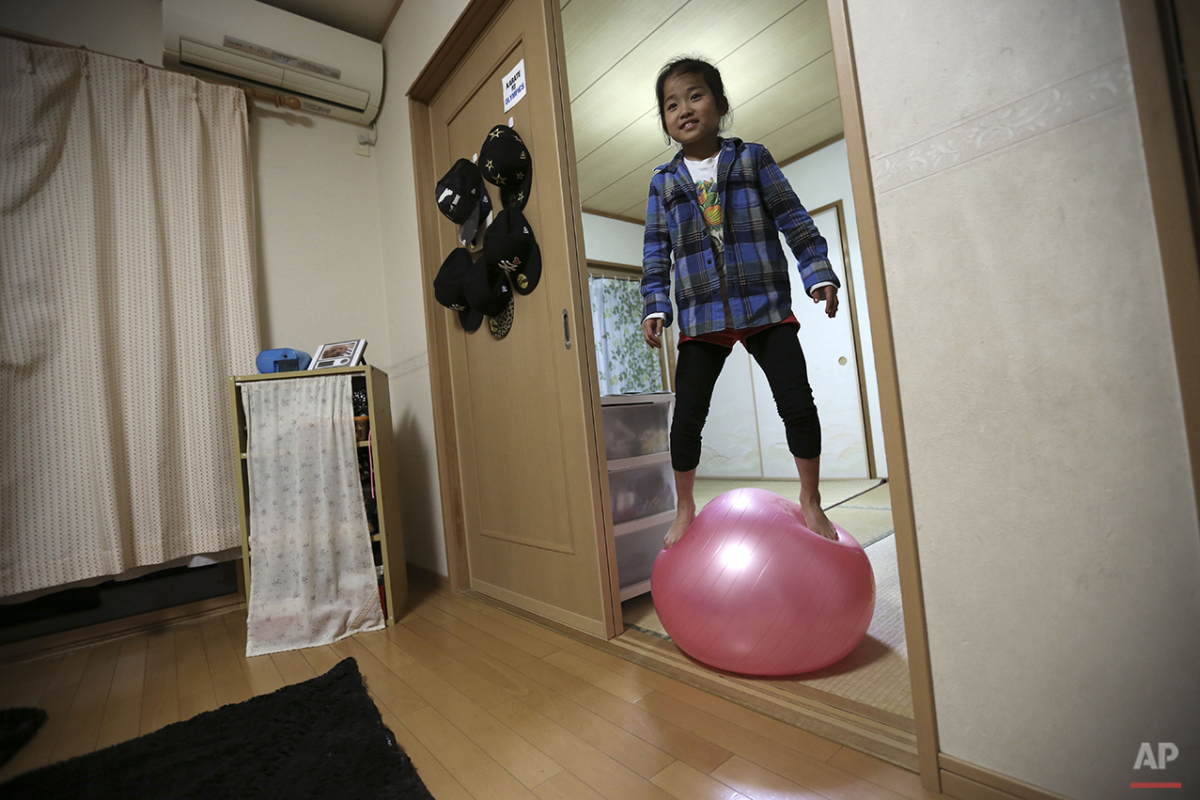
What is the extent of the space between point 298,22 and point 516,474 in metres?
2.27

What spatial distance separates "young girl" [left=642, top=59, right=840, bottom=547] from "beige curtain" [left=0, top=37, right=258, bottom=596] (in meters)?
1.92

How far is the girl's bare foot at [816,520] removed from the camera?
1350mm

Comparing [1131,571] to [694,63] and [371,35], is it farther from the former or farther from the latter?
[371,35]

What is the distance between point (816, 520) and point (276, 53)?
114 inches

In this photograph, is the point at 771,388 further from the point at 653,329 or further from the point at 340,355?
the point at 340,355

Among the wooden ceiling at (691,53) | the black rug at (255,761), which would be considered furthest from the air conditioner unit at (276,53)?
the black rug at (255,761)

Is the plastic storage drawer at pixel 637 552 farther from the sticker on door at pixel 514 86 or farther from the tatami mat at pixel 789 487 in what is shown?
the sticker on door at pixel 514 86

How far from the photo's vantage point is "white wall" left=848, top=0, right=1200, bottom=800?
68 cm

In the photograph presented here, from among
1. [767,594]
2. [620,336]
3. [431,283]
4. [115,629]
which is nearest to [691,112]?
[767,594]

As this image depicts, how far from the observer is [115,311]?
212 centimetres

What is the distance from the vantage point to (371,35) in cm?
271

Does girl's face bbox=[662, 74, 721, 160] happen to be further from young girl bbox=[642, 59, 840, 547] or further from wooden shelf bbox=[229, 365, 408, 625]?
wooden shelf bbox=[229, 365, 408, 625]

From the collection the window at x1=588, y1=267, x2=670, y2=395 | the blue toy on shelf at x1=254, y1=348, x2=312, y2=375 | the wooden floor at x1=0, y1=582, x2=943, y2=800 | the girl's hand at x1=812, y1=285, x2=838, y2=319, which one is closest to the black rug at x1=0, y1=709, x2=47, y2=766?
the wooden floor at x1=0, y1=582, x2=943, y2=800

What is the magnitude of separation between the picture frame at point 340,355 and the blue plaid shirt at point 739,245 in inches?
49.3
